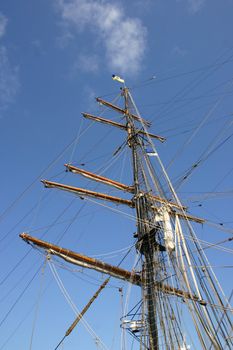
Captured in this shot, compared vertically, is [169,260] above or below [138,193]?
below

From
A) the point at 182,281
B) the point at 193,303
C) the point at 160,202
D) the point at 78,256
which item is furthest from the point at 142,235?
the point at 193,303

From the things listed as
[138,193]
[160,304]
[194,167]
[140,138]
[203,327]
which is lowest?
[203,327]

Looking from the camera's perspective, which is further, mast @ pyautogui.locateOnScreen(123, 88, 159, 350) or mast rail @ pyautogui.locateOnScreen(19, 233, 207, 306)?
mast rail @ pyautogui.locateOnScreen(19, 233, 207, 306)

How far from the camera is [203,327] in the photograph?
10578 mm

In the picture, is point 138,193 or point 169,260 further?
point 138,193

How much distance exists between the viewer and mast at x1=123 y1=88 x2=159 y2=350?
47.0 ft

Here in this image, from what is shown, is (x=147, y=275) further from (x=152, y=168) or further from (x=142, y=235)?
(x=152, y=168)

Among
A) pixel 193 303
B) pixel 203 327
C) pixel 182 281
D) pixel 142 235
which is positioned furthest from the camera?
pixel 142 235

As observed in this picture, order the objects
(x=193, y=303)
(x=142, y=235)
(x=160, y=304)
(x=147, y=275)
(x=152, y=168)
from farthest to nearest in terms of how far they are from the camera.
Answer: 1. (x=152, y=168)
2. (x=142, y=235)
3. (x=147, y=275)
4. (x=160, y=304)
5. (x=193, y=303)

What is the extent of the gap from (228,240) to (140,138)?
9.82 m

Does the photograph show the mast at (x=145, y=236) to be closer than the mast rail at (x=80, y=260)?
Yes

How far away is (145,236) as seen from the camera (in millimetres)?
16922

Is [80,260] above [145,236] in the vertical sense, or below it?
below

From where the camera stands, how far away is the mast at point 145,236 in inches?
564
